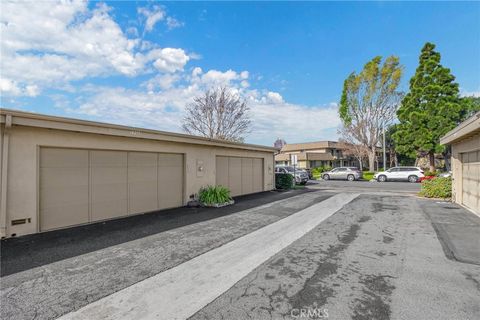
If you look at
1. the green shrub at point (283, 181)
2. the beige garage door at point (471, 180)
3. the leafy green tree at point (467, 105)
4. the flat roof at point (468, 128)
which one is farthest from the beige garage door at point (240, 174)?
the leafy green tree at point (467, 105)

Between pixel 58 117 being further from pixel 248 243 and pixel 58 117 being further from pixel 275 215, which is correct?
pixel 275 215

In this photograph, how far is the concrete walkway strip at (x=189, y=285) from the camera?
293 cm

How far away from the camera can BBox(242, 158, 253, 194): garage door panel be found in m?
13.7

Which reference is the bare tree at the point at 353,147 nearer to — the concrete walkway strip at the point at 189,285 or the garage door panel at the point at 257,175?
the garage door panel at the point at 257,175

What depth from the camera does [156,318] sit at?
9.24ft

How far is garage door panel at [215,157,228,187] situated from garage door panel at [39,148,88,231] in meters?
5.92

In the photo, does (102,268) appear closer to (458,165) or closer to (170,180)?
(170,180)

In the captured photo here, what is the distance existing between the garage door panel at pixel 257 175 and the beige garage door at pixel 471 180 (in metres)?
9.50

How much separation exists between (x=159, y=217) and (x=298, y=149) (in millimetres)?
40968

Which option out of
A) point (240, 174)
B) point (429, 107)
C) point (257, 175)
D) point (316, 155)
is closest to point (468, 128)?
point (240, 174)

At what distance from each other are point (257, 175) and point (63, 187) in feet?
33.7

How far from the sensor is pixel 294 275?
12.9 feet

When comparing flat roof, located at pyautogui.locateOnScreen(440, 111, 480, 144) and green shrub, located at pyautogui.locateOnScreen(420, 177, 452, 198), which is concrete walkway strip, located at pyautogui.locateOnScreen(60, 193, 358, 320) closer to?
flat roof, located at pyautogui.locateOnScreen(440, 111, 480, 144)

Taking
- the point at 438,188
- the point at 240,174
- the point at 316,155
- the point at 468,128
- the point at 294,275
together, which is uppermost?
the point at 316,155
